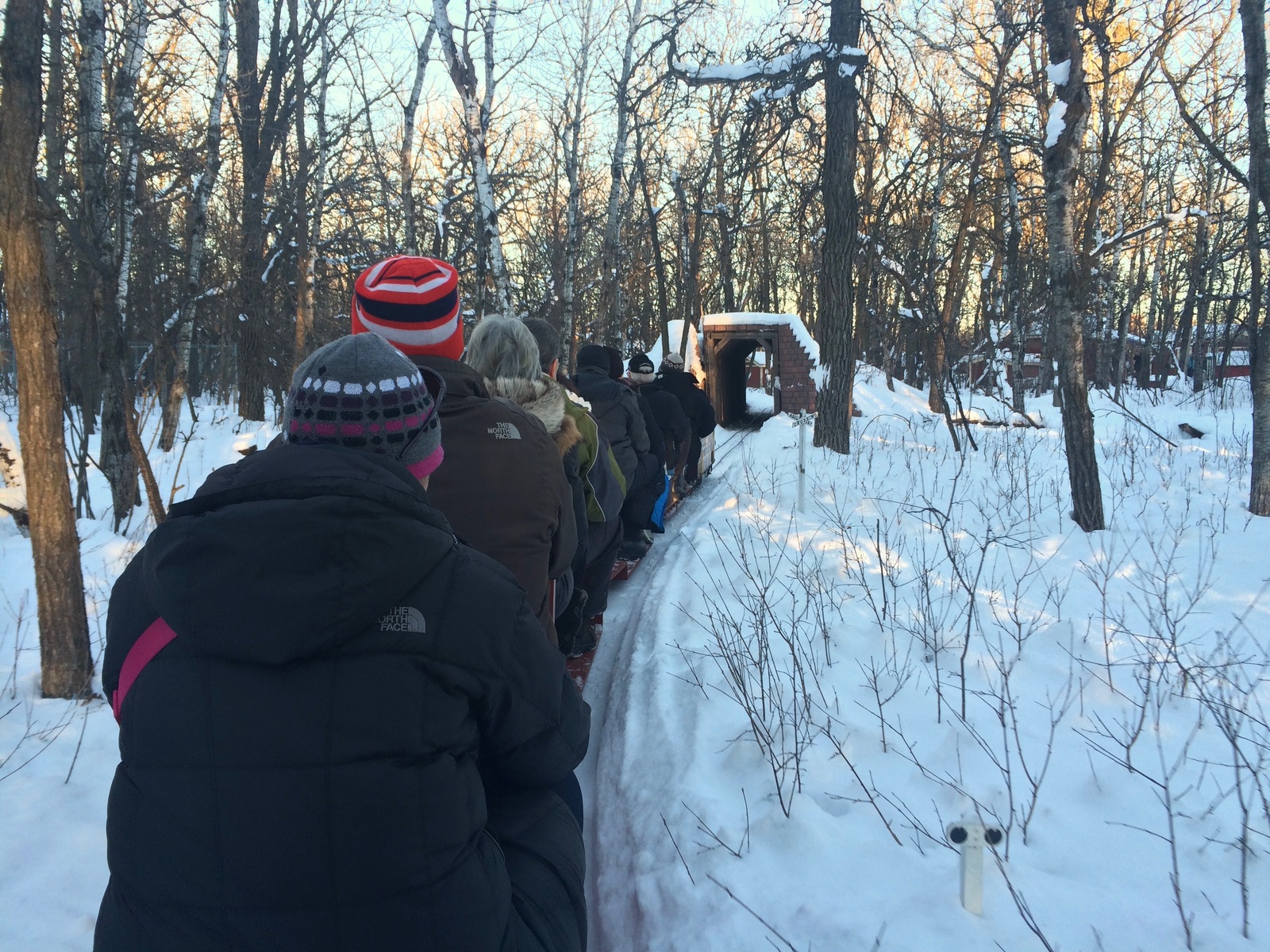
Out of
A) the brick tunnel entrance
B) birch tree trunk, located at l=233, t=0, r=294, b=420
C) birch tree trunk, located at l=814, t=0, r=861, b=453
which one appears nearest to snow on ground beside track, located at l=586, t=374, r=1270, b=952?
birch tree trunk, located at l=814, t=0, r=861, b=453

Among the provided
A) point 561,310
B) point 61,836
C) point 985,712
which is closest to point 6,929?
point 61,836

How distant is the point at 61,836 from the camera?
292 centimetres

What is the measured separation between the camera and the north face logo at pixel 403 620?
1235mm

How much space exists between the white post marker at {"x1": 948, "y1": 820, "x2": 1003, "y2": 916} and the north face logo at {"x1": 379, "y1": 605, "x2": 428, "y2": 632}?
1.49 m

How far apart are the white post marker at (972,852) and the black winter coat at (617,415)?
3647mm

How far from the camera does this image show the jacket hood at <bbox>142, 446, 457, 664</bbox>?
1139 mm

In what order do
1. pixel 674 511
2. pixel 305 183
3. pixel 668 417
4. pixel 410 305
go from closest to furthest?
1. pixel 410 305
2. pixel 668 417
3. pixel 674 511
4. pixel 305 183

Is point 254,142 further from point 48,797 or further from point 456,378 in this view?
point 456,378

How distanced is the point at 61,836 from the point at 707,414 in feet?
24.1

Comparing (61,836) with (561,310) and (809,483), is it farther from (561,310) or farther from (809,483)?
(561,310)

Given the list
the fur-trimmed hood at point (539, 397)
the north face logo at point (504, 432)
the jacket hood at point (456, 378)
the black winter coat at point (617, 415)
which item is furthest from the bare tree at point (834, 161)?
the north face logo at point (504, 432)

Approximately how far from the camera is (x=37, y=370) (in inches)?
145

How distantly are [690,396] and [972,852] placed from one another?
7.40 meters

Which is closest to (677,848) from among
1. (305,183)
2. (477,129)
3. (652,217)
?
(477,129)
